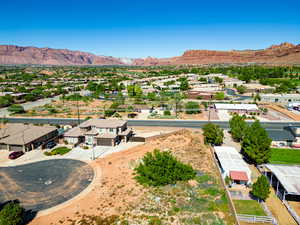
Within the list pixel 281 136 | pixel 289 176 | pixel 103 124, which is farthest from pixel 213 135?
pixel 103 124

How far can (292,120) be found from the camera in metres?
61.5

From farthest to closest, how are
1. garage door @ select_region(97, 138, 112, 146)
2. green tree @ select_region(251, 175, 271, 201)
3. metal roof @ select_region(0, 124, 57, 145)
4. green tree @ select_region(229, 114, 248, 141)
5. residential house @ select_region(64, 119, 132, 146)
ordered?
residential house @ select_region(64, 119, 132, 146), garage door @ select_region(97, 138, 112, 146), green tree @ select_region(229, 114, 248, 141), metal roof @ select_region(0, 124, 57, 145), green tree @ select_region(251, 175, 271, 201)

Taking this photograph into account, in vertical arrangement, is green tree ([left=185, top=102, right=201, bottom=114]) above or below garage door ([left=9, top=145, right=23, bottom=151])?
above

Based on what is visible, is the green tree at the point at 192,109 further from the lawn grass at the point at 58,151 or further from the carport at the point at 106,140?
the lawn grass at the point at 58,151

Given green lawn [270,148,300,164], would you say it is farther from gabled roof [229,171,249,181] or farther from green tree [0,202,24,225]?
green tree [0,202,24,225]

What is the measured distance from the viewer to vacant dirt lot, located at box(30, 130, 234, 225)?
2381cm

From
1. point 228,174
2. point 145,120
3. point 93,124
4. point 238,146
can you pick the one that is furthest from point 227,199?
point 145,120

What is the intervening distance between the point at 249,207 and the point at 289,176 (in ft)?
26.3

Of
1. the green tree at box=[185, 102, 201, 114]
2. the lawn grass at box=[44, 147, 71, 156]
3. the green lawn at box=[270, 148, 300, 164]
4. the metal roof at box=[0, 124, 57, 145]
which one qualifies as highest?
the green tree at box=[185, 102, 201, 114]

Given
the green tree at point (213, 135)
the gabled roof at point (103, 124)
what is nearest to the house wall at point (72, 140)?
the gabled roof at point (103, 124)

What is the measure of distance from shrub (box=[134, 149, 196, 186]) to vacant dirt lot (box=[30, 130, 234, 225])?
173 centimetres

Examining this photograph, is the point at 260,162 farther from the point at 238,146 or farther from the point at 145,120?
the point at 145,120

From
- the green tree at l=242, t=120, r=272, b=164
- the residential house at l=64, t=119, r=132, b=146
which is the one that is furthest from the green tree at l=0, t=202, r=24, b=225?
the green tree at l=242, t=120, r=272, b=164

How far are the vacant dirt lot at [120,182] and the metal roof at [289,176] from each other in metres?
8.65
